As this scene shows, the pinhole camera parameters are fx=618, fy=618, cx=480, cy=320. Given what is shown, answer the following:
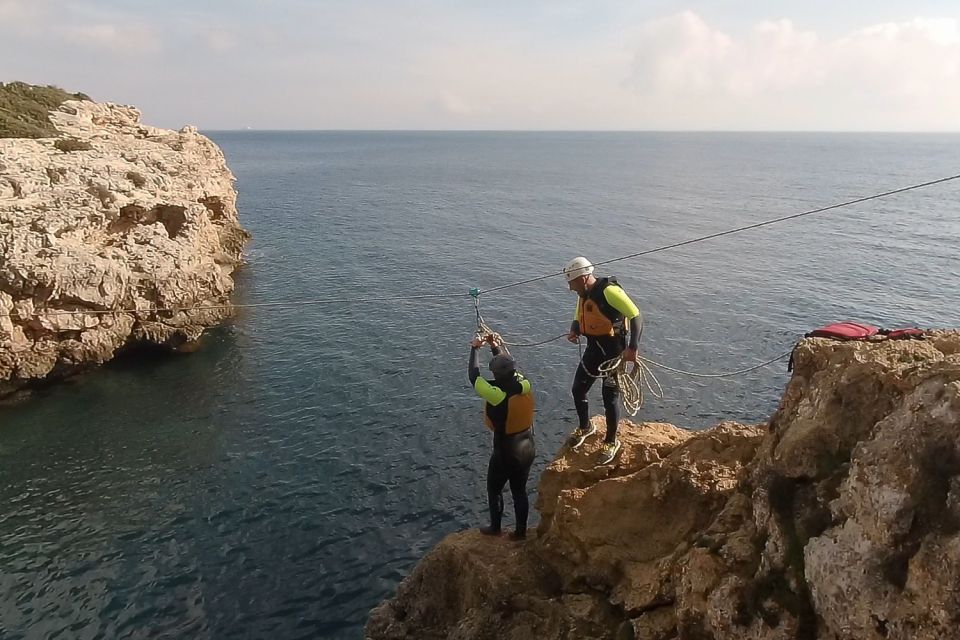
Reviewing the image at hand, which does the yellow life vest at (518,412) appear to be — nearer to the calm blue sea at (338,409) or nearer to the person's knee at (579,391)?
the person's knee at (579,391)

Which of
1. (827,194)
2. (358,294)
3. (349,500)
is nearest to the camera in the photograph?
(349,500)

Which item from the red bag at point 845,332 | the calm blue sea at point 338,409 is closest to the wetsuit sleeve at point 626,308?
the red bag at point 845,332

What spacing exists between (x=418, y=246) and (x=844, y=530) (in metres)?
42.9

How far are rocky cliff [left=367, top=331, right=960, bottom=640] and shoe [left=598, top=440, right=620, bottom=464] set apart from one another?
176 millimetres

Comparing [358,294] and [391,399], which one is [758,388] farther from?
[358,294]

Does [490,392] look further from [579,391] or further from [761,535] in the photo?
[761,535]

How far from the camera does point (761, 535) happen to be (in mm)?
6469

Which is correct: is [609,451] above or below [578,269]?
below

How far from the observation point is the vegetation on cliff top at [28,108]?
29.9 metres

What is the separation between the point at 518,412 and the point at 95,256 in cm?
2083

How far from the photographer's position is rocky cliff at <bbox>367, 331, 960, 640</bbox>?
16.3 ft

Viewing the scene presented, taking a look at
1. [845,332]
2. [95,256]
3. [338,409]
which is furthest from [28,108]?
[845,332]

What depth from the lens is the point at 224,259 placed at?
36938 millimetres

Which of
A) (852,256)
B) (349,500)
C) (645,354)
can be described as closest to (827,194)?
(852,256)
